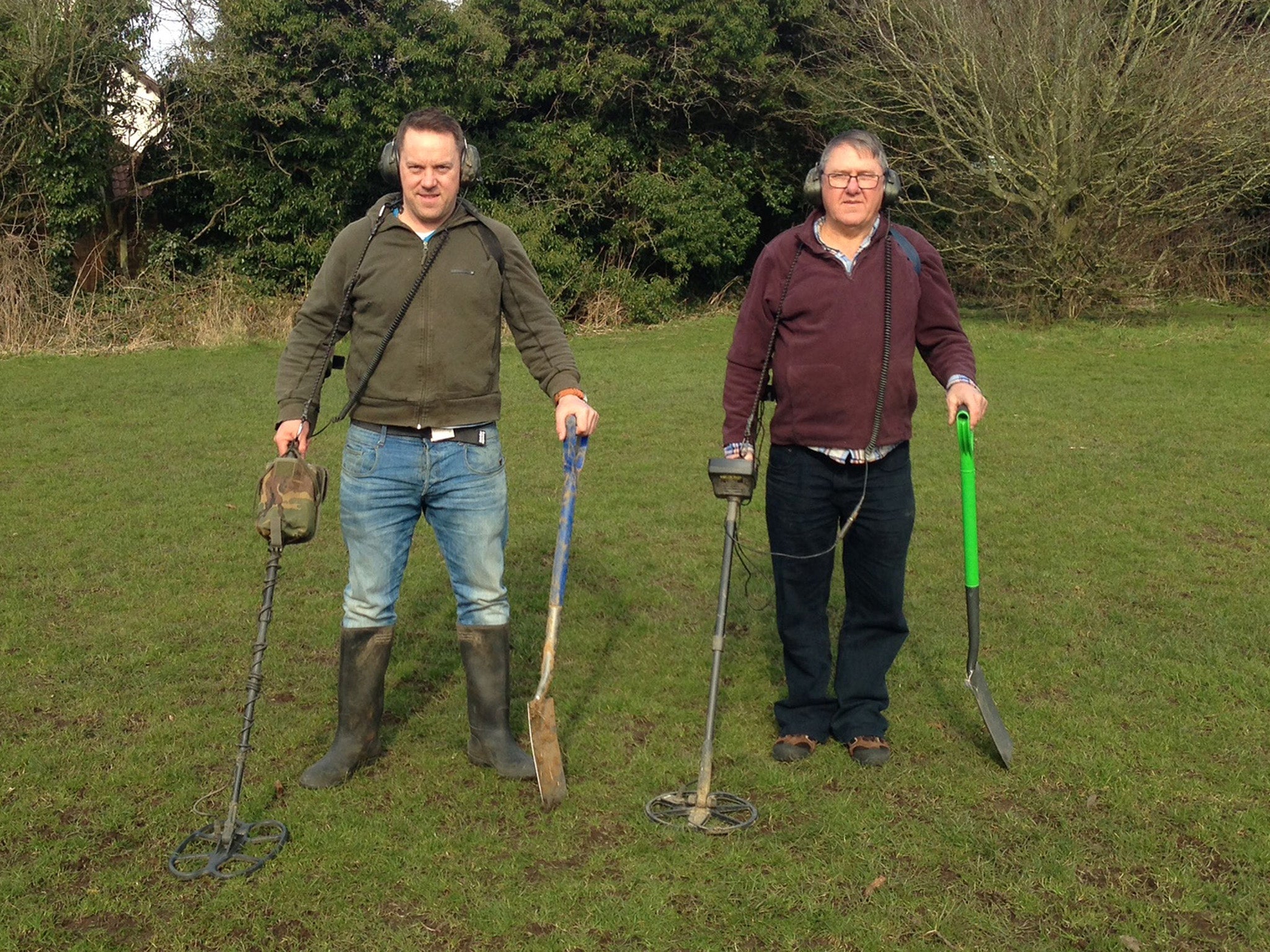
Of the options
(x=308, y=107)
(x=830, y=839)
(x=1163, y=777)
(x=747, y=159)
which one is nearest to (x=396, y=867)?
(x=830, y=839)

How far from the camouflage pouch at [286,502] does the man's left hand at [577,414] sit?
2.79 ft

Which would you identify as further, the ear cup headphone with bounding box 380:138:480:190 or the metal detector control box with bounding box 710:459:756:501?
the metal detector control box with bounding box 710:459:756:501

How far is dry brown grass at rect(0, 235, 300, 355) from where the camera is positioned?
19.1 m

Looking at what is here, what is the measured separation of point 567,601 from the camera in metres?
7.17

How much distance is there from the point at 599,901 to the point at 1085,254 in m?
20.6

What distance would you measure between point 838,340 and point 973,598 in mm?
1103

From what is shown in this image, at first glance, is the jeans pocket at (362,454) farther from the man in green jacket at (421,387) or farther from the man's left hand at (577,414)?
the man's left hand at (577,414)

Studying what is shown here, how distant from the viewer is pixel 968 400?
15.0 feet

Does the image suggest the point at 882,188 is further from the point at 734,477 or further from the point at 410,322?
the point at 410,322

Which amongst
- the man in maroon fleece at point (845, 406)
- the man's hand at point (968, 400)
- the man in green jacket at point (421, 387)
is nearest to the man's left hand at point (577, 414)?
the man in green jacket at point (421, 387)

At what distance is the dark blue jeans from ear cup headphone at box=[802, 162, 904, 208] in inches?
35.5

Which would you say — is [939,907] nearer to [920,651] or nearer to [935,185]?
[920,651]

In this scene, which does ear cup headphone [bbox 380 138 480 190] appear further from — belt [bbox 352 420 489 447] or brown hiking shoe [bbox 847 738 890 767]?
brown hiking shoe [bbox 847 738 890 767]

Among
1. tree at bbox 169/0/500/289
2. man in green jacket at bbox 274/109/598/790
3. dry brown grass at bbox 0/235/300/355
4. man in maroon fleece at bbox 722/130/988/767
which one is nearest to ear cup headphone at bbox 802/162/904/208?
man in maroon fleece at bbox 722/130/988/767
